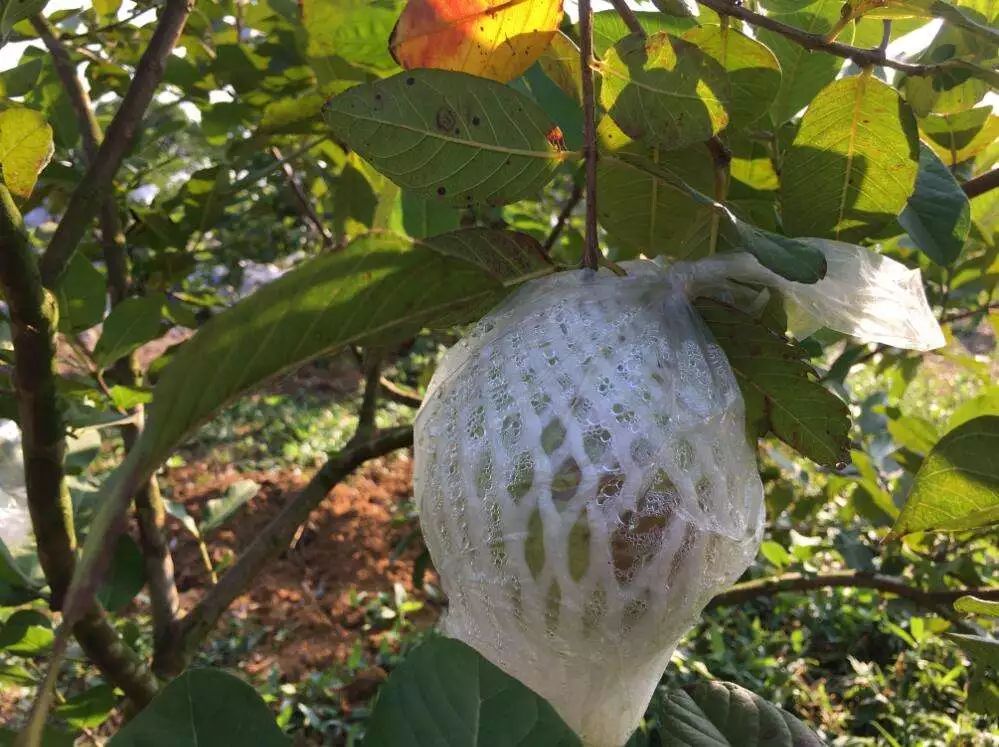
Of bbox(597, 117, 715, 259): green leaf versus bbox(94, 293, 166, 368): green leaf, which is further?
bbox(94, 293, 166, 368): green leaf

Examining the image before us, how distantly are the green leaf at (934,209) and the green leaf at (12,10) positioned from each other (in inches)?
28.1

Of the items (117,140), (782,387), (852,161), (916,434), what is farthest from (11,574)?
(916,434)

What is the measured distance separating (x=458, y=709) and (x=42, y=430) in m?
0.44

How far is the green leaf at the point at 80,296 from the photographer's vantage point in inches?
36.7

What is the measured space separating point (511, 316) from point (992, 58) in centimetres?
45

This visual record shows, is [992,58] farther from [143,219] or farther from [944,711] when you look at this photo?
[944,711]

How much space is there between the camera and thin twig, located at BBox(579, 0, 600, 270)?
500mm

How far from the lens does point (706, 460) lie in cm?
52

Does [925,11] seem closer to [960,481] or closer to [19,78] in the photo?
[960,481]

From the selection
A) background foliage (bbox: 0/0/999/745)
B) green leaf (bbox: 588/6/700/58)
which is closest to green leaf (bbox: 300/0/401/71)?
background foliage (bbox: 0/0/999/745)

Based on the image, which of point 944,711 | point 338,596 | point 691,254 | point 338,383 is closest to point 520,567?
point 691,254

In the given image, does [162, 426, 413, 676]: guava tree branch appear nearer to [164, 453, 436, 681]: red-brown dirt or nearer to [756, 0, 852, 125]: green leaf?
[756, 0, 852, 125]: green leaf

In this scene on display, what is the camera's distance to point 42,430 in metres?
0.65

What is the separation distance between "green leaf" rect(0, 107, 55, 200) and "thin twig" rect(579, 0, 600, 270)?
0.40 m
